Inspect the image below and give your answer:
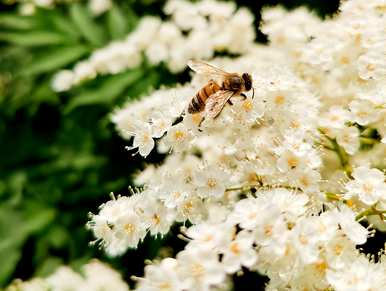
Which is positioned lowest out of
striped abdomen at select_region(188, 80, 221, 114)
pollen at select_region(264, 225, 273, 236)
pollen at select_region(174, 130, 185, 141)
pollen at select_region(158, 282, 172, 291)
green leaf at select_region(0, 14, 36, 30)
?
green leaf at select_region(0, 14, 36, 30)

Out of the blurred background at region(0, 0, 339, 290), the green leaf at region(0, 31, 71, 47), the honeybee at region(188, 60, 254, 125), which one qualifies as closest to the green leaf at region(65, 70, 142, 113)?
the blurred background at region(0, 0, 339, 290)

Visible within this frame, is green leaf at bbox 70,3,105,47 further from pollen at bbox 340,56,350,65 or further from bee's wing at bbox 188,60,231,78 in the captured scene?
pollen at bbox 340,56,350,65

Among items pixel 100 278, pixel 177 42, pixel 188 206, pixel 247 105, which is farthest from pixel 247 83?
pixel 177 42

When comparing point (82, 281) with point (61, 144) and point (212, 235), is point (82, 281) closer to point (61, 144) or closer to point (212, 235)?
point (61, 144)

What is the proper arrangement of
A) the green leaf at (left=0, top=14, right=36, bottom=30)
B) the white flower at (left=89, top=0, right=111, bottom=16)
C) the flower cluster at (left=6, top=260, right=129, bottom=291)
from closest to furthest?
1. the flower cluster at (left=6, top=260, right=129, bottom=291)
2. the green leaf at (left=0, top=14, right=36, bottom=30)
3. the white flower at (left=89, top=0, right=111, bottom=16)

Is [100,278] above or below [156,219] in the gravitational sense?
below
